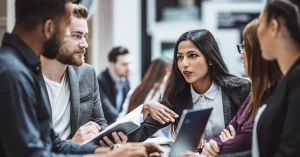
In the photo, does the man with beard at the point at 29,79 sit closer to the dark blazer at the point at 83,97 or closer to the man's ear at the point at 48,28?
the man's ear at the point at 48,28

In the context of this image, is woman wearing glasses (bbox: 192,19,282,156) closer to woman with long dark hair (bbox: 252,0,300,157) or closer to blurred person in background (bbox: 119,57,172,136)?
woman with long dark hair (bbox: 252,0,300,157)

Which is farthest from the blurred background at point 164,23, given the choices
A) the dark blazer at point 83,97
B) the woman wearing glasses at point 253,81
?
the woman wearing glasses at point 253,81

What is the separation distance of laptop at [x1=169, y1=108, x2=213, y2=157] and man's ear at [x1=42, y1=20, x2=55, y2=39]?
61 cm

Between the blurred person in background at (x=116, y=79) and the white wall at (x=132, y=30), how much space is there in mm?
1410

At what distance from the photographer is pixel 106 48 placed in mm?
7680

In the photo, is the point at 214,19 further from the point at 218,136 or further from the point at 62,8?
the point at 62,8

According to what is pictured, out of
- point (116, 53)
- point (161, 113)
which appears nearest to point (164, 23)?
point (116, 53)

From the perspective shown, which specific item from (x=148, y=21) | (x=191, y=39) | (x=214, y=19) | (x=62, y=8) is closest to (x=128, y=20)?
(x=148, y=21)

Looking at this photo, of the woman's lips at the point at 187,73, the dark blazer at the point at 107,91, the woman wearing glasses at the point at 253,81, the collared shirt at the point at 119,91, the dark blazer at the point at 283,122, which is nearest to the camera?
the dark blazer at the point at 283,122

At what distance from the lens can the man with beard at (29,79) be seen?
1913 millimetres

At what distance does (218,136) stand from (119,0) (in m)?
5.48

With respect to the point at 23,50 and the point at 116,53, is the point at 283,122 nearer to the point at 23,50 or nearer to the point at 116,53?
the point at 23,50

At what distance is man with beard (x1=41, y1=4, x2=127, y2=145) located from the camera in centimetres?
285

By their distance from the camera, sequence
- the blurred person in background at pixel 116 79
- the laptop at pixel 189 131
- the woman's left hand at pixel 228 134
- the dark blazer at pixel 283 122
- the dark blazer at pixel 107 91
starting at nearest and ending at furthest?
1. the dark blazer at pixel 283 122
2. the laptop at pixel 189 131
3. the woman's left hand at pixel 228 134
4. the dark blazer at pixel 107 91
5. the blurred person in background at pixel 116 79
